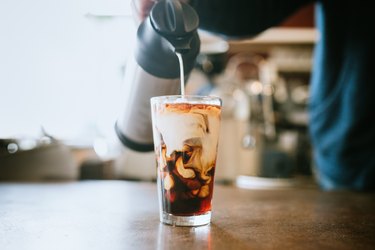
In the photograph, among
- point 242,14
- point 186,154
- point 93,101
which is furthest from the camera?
point 93,101

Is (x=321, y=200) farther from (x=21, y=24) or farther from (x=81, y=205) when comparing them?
(x=21, y=24)

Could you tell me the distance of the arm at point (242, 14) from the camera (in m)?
1.21

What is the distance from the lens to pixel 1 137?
1.48m

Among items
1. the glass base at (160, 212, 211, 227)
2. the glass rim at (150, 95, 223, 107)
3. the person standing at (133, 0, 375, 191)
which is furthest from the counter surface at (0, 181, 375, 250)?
the person standing at (133, 0, 375, 191)

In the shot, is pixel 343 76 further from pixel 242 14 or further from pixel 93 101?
pixel 93 101

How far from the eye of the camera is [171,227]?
61cm

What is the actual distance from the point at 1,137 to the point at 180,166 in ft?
3.61

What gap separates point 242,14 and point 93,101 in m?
1.02

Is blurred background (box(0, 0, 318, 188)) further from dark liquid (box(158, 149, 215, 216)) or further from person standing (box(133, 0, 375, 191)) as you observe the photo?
dark liquid (box(158, 149, 215, 216))

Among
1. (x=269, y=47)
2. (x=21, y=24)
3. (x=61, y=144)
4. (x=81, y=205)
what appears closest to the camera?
(x=81, y=205)

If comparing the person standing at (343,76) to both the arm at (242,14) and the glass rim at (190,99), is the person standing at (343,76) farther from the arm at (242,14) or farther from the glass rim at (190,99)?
the glass rim at (190,99)

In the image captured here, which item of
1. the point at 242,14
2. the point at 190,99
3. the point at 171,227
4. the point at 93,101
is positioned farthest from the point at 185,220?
the point at 93,101

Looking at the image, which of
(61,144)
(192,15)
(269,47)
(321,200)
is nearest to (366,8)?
(321,200)

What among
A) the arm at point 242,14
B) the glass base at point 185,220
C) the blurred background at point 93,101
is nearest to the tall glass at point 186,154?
the glass base at point 185,220
